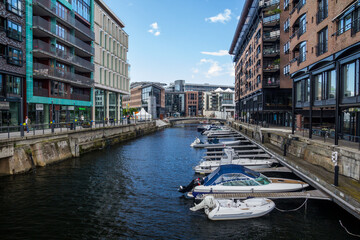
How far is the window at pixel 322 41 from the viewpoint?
960 inches

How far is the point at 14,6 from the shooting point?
30.1 m

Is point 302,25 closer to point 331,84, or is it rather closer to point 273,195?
→ point 331,84

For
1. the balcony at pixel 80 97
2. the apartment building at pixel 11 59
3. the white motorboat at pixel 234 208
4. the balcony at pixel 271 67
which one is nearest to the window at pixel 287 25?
the balcony at pixel 271 67

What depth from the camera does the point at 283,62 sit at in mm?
→ 52781

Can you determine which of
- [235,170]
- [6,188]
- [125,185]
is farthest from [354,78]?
[6,188]

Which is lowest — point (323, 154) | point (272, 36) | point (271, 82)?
point (323, 154)

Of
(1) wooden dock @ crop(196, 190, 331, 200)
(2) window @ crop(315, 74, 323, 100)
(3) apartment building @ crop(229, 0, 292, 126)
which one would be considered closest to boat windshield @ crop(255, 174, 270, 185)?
(1) wooden dock @ crop(196, 190, 331, 200)

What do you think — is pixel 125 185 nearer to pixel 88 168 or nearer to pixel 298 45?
pixel 88 168

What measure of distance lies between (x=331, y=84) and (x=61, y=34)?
Result: 38.3m

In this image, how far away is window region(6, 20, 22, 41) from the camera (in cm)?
2922

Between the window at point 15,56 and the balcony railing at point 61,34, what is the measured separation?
4844mm

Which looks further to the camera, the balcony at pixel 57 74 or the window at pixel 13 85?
the balcony at pixel 57 74

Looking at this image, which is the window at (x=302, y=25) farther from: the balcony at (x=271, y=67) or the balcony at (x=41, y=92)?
the balcony at (x=41, y=92)

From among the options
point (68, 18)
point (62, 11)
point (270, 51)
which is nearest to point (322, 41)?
point (270, 51)
